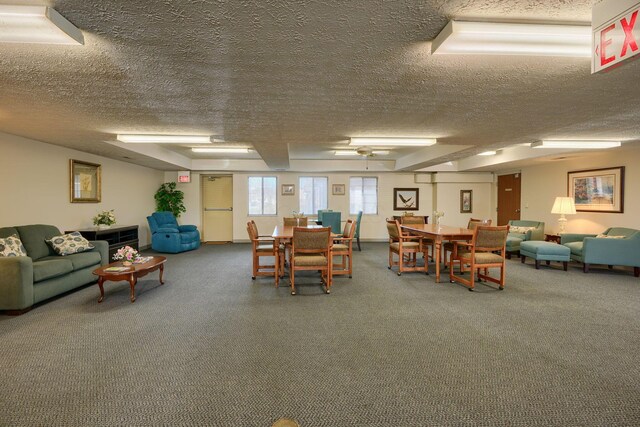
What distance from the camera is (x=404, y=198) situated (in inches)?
377

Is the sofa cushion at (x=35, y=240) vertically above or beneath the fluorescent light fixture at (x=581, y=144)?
beneath

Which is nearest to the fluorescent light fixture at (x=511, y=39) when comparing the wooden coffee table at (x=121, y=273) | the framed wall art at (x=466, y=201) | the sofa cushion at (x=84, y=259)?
the wooden coffee table at (x=121, y=273)

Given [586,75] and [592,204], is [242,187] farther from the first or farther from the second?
[592,204]

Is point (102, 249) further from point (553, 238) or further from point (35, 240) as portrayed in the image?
point (553, 238)

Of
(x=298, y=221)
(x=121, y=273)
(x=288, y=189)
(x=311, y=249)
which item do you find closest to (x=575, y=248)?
(x=311, y=249)

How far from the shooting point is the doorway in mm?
8352

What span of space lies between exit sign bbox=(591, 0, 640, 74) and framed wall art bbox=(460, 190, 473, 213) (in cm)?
847

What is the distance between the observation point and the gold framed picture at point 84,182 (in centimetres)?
538

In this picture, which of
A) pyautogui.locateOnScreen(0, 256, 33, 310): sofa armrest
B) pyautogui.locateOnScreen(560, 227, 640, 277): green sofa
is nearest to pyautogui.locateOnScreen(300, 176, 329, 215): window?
pyautogui.locateOnScreen(560, 227, 640, 277): green sofa

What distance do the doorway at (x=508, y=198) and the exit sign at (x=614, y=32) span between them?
7.92 metres

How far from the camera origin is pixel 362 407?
5.90 ft

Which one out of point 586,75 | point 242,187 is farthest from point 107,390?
point 242,187

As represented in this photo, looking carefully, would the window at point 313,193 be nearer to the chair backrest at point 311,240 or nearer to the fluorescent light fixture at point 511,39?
the chair backrest at point 311,240

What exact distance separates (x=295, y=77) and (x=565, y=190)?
7.49 m
